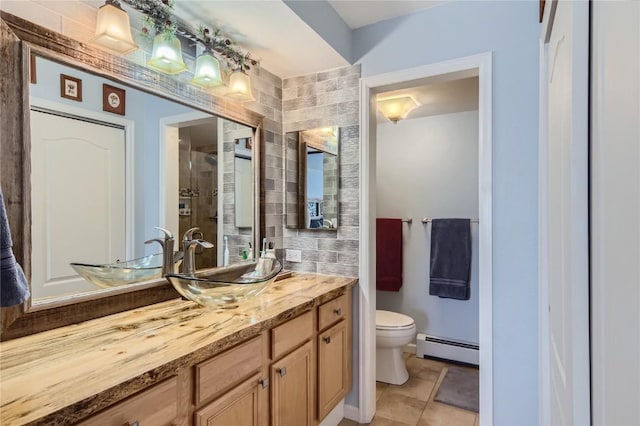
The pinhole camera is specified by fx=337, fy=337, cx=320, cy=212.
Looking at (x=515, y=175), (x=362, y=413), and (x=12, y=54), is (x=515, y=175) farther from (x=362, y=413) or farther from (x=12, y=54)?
(x=12, y=54)

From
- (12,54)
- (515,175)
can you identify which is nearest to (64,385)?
(12,54)

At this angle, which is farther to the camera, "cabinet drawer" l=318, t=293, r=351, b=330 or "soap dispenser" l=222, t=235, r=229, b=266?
"soap dispenser" l=222, t=235, r=229, b=266

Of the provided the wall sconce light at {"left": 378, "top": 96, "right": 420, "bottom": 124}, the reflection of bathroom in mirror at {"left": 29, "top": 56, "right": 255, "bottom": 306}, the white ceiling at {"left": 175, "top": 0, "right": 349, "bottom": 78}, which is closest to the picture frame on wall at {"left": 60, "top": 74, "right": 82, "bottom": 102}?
the reflection of bathroom in mirror at {"left": 29, "top": 56, "right": 255, "bottom": 306}

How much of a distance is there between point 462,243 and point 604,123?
262 centimetres

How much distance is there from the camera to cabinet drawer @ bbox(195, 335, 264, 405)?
1078 mm

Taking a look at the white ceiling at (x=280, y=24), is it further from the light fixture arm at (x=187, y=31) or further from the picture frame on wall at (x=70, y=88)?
the picture frame on wall at (x=70, y=88)

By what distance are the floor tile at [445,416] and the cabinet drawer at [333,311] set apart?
0.90m

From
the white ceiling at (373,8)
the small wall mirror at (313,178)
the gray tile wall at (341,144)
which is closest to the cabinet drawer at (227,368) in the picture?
the gray tile wall at (341,144)

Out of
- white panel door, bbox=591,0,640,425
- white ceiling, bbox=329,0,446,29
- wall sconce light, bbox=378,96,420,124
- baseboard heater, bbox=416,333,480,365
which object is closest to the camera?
white panel door, bbox=591,0,640,425

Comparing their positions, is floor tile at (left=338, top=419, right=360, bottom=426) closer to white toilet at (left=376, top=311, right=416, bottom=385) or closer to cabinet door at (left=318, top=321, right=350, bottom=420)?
cabinet door at (left=318, top=321, right=350, bottom=420)

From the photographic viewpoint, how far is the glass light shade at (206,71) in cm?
169

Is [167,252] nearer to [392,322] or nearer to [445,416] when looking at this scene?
[392,322]

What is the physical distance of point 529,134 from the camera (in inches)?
66.8

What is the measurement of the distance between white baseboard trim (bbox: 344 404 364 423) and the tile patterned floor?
0.03 meters
